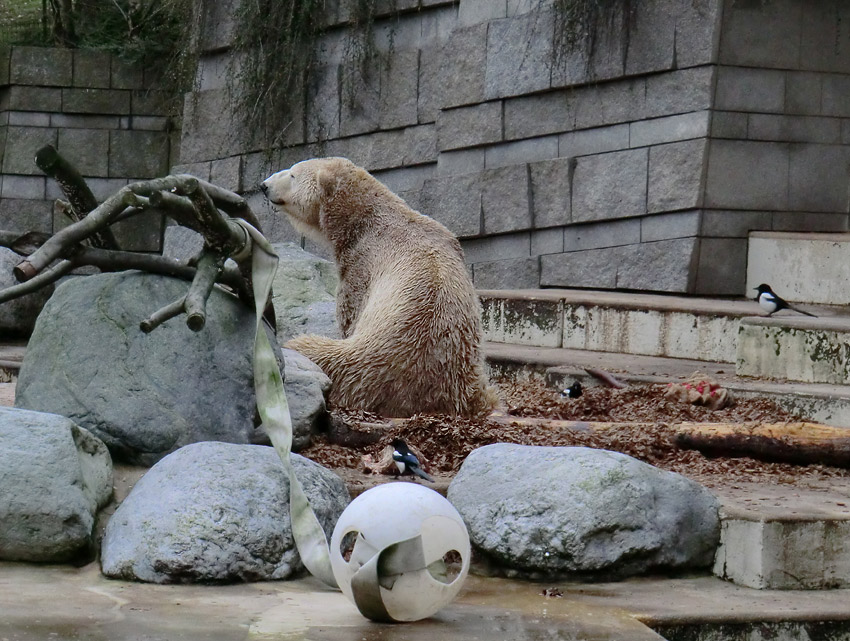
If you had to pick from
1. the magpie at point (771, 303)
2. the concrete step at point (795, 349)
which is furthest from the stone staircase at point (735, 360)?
the magpie at point (771, 303)

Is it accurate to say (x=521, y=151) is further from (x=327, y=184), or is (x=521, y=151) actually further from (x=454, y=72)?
(x=327, y=184)

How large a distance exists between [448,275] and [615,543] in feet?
7.29

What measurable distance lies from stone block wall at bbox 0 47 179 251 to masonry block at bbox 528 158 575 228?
6.13 meters

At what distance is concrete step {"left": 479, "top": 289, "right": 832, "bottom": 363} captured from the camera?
8234 mm

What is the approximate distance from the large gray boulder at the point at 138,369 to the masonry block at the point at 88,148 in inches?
428

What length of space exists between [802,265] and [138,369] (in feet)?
18.8

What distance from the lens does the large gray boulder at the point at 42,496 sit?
156 inches

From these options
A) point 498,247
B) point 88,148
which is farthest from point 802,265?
point 88,148

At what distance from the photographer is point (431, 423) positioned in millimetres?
5434

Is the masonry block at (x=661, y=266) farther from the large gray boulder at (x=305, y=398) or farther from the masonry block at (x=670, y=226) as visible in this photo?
the large gray boulder at (x=305, y=398)

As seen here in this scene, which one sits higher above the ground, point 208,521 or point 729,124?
point 729,124

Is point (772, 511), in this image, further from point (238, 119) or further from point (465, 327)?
point (238, 119)

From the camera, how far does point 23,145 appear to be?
15242mm

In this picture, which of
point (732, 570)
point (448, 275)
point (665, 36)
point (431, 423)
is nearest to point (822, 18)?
point (665, 36)
